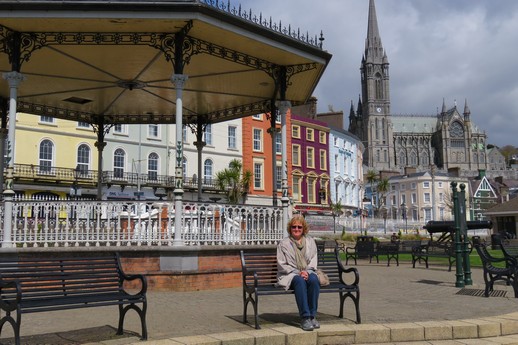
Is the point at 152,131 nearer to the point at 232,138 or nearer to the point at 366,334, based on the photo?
the point at 232,138

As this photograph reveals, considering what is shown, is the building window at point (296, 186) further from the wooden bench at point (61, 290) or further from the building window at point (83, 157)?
the wooden bench at point (61, 290)

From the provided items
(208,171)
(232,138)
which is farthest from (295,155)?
(208,171)

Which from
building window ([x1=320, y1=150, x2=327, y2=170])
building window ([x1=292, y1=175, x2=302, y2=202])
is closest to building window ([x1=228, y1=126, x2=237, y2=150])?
building window ([x1=292, y1=175, x2=302, y2=202])

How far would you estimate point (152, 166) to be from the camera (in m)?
45.6

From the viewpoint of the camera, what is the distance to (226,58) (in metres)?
13.1

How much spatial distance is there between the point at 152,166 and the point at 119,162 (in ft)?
9.95

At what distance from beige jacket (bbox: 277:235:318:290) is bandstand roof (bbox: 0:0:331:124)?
5781 millimetres

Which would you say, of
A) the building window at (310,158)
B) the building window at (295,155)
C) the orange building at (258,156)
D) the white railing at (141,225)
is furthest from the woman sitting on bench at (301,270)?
the building window at (310,158)

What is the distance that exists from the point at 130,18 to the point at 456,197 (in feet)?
27.4

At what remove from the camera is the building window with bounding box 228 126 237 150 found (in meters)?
51.7

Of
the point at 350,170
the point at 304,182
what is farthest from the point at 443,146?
the point at 304,182

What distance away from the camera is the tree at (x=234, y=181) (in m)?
47.7

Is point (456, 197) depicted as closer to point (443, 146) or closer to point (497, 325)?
point (497, 325)

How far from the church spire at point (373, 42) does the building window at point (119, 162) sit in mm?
150901
